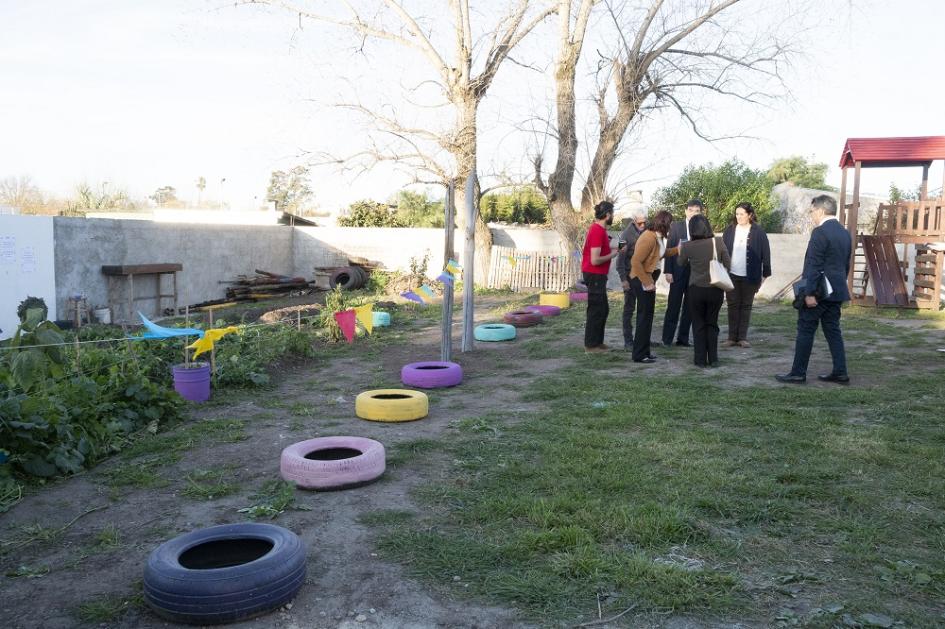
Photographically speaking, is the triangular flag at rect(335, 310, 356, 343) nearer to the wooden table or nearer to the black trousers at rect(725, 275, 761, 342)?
the black trousers at rect(725, 275, 761, 342)

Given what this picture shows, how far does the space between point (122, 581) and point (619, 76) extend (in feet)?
65.1

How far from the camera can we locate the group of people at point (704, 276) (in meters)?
7.20

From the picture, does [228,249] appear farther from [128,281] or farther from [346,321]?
[346,321]

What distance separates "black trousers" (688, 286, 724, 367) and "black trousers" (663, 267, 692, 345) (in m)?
1.06

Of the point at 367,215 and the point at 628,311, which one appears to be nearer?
the point at 628,311

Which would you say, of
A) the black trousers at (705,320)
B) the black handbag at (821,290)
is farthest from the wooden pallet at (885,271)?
the black handbag at (821,290)

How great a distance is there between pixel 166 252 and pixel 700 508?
1735 centimetres

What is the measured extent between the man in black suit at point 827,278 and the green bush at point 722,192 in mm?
18919

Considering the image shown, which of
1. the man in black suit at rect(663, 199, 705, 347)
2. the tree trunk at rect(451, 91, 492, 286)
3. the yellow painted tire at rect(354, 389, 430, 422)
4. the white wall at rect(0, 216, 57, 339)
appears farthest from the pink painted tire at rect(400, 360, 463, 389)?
the white wall at rect(0, 216, 57, 339)

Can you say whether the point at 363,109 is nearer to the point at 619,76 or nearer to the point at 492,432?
the point at 619,76

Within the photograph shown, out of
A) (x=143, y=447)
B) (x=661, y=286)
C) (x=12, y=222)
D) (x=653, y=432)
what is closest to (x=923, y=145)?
(x=661, y=286)

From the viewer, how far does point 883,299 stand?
46.6 ft

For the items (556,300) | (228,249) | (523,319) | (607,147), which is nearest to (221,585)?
(523,319)

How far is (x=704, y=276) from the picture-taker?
26.7 feet
